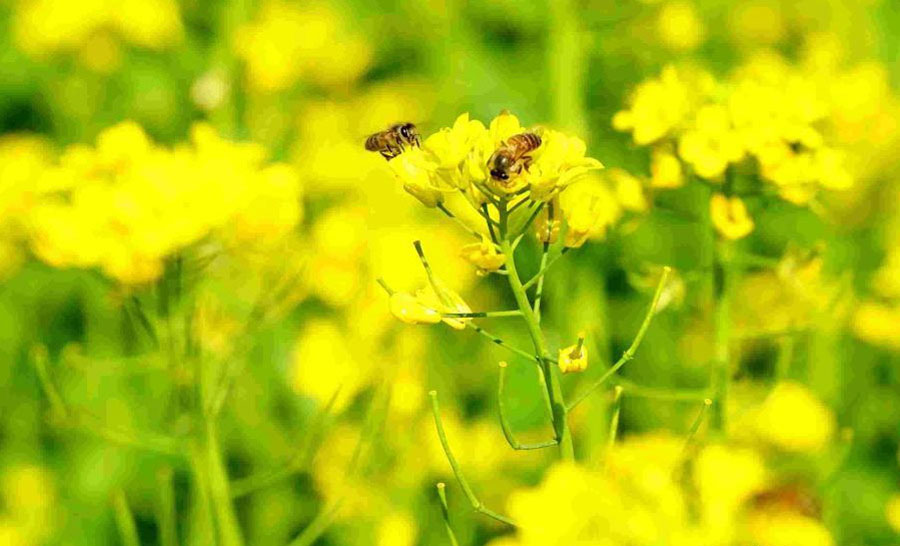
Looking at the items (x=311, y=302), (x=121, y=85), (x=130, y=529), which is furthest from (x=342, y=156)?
(x=130, y=529)

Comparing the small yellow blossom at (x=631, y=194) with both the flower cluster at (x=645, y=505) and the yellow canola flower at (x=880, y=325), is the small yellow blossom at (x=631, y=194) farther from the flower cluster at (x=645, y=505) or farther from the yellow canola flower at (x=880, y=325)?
the yellow canola flower at (x=880, y=325)

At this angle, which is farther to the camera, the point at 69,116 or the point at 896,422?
the point at 69,116

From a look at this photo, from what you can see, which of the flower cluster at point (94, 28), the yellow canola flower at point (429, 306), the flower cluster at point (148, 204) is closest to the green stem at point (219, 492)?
the flower cluster at point (148, 204)

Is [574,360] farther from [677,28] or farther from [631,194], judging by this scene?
[677,28]

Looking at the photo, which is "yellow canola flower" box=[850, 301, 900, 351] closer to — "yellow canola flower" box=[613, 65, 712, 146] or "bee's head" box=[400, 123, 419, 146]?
"yellow canola flower" box=[613, 65, 712, 146]

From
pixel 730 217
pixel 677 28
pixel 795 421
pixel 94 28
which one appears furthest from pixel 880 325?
pixel 94 28

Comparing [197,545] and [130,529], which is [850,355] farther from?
[130,529]

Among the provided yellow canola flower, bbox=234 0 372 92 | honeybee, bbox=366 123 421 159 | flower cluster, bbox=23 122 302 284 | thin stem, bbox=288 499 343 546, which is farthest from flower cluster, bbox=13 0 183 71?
honeybee, bbox=366 123 421 159
